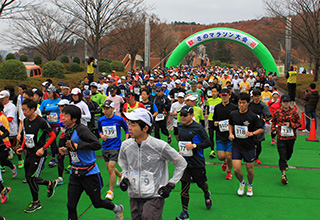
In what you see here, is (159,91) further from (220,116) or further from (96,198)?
(96,198)

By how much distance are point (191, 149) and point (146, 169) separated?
161cm

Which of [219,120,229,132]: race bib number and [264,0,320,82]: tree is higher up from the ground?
[264,0,320,82]: tree

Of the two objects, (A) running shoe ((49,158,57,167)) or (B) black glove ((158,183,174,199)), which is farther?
(A) running shoe ((49,158,57,167))

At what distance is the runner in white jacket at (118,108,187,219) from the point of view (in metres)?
3.33

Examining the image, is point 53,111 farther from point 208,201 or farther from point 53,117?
point 208,201

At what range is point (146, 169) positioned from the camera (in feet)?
11.2

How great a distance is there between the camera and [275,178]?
283 inches

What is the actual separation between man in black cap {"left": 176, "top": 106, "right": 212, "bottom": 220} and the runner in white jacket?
1442 millimetres

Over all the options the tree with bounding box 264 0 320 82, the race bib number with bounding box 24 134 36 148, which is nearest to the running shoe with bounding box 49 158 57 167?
the race bib number with bounding box 24 134 36 148

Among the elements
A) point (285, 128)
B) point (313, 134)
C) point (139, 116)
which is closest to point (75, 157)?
point (139, 116)

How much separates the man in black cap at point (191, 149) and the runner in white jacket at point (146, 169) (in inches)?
56.8

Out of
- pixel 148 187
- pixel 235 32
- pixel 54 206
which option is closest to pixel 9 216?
pixel 54 206

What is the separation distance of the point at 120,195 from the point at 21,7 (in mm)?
15442

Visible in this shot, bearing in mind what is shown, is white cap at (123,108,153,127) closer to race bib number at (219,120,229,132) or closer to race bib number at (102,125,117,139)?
race bib number at (102,125,117,139)
